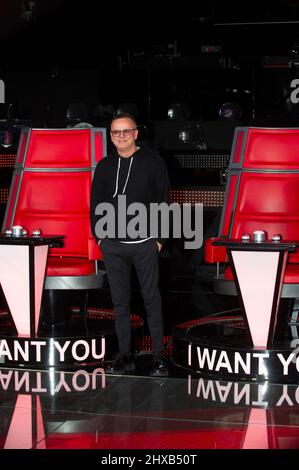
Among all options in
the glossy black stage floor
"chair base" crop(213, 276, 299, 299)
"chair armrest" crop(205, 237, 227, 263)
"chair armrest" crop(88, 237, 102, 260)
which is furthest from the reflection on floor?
"chair armrest" crop(205, 237, 227, 263)

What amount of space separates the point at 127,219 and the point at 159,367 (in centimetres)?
84

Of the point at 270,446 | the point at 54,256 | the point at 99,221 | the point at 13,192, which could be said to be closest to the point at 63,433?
the point at 270,446

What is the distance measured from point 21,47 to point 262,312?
1029cm

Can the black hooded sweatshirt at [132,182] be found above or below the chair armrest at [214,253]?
above

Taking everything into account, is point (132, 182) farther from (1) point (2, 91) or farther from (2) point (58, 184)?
(1) point (2, 91)

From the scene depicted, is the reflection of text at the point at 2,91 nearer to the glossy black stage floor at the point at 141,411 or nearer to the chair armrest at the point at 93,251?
the chair armrest at the point at 93,251

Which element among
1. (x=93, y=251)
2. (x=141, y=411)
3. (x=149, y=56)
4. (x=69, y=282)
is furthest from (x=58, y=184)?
(x=149, y=56)

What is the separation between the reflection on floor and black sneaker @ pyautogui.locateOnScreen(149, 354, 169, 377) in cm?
5

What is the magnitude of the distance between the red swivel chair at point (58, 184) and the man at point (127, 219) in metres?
0.87

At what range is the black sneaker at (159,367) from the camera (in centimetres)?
450

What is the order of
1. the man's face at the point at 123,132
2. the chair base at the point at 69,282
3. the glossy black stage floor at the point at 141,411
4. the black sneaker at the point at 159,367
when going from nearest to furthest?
the glossy black stage floor at the point at 141,411, the man's face at the point at 123,132, the black sneaker at the point at 159,367, the chair base at the point at 69,282

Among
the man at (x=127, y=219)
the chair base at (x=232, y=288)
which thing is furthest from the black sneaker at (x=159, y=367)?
the chair base at (x=232, y=288)

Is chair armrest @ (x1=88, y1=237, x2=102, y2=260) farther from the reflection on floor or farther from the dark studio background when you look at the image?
the dark studio background
